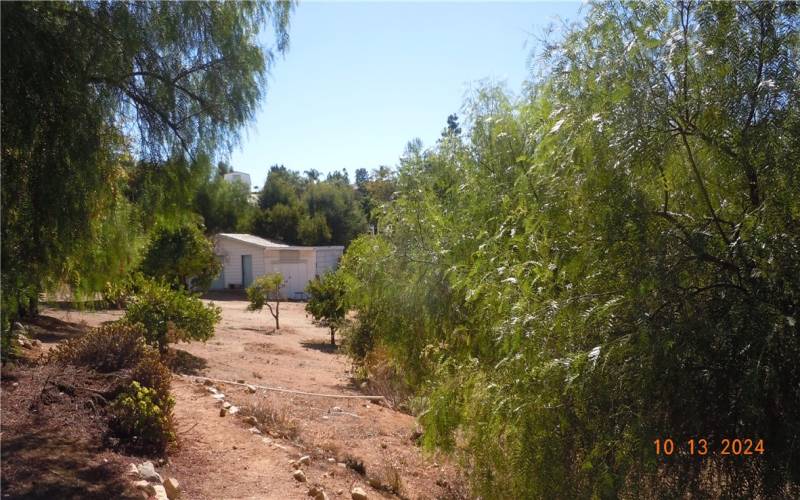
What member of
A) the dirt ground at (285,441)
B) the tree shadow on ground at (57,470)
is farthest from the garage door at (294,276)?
the tree shadow on ground at (57,470)

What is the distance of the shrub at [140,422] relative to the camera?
6777 millimetres

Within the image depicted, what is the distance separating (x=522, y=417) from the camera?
4.14 m

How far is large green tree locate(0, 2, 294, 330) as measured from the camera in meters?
5.48

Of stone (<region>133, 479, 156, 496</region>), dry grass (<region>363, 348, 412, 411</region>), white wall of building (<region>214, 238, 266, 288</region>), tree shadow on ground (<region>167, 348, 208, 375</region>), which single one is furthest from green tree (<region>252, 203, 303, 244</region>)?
stone (<region>133, 479, 156, 496</region>)

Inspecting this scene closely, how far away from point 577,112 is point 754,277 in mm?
1352

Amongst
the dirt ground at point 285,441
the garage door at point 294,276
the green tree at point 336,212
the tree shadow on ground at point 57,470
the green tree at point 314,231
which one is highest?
the green tree at point 336,212

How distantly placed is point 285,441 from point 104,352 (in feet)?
7.59

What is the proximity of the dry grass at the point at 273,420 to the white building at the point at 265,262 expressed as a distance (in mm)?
28330

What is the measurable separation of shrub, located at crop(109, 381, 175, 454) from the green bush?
210 inches

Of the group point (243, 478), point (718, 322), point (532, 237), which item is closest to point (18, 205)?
point (243, 478)

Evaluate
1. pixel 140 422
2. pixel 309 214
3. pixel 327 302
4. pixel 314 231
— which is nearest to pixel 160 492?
pixel 140 422

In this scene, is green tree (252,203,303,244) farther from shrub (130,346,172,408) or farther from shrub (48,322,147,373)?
shrub (130,346,172,408)

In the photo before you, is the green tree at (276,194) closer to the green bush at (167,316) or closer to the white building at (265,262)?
the white building at (265,262)

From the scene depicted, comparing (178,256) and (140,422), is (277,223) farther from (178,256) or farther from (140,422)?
(140,422)
